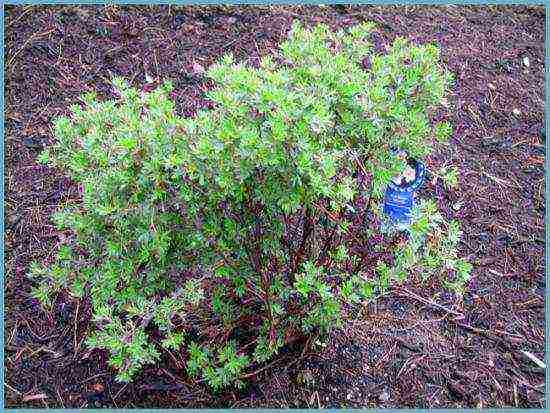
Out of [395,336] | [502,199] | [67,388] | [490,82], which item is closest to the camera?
[67,388]

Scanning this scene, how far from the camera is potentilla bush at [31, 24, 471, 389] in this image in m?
2.60

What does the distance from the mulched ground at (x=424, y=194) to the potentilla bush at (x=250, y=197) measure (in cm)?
48

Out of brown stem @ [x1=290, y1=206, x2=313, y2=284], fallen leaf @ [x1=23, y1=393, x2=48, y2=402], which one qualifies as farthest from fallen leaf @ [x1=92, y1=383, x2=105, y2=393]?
brown stem @ [x1=290, y1=206, x2=313, y2=284]

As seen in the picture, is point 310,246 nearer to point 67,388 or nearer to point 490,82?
point 67,388

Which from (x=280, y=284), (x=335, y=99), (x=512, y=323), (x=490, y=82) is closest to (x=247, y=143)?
(x=335, y=99)

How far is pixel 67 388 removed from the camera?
3.64 meters

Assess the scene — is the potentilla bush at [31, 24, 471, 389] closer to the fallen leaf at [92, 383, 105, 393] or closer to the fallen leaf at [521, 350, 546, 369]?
the fallen leaf at [92, 383, 105, 393]

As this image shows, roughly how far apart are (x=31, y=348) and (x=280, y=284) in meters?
1.52

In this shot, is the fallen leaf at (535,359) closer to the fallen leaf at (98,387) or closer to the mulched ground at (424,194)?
the mulched ground at (424,194)

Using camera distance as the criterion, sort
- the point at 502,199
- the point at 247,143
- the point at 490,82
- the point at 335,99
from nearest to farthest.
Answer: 1. the point at 247,143
2. the point at 335,99
3. the point at 502,199
4. the point at 490,82

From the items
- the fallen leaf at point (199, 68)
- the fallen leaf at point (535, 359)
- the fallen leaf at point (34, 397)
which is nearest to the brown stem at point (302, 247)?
the fallen leaf at point (199, 68)

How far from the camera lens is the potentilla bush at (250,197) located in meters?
2.60

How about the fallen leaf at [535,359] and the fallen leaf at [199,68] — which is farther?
the fallen leaf at [535,359]

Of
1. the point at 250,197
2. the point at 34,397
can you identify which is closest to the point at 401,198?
the point at 250,197
